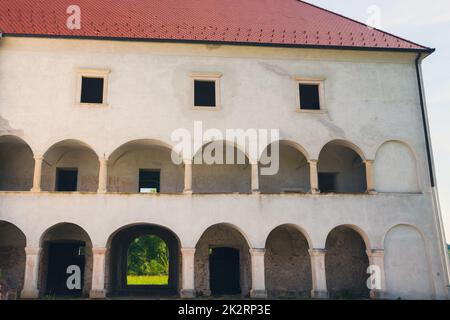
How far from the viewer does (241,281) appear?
66.4ft

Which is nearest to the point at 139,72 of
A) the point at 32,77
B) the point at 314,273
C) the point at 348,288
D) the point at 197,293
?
the point at 32,77

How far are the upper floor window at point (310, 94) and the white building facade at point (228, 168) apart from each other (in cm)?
11

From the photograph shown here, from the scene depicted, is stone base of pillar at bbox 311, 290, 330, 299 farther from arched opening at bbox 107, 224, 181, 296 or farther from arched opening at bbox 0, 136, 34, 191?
arched opening at bbox 0, 136, 34, 191

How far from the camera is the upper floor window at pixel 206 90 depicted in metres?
19.0

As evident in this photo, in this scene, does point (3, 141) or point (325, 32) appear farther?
point (325, 32)

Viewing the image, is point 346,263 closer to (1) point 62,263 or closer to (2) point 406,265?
(2) point 406,265

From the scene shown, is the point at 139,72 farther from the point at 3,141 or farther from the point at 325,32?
the point at 325,32

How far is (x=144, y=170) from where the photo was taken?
2033cm

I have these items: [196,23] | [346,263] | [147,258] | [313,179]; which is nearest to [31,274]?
[313,179]

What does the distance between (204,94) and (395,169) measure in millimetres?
8292

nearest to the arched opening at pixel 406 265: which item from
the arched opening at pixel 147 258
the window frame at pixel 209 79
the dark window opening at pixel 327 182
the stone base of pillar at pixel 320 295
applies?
the stone base of pillar at pixel 320 295

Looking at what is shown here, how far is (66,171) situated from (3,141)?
8.87ft

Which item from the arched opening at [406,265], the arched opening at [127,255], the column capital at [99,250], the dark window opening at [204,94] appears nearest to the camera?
the column capital at [99,250]

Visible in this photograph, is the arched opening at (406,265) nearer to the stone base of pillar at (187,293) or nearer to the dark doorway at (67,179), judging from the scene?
the stone base of pillar at (187,293)
